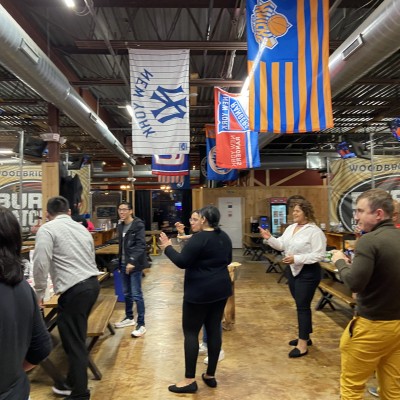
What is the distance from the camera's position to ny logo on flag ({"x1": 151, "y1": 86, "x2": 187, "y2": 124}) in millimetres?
4793

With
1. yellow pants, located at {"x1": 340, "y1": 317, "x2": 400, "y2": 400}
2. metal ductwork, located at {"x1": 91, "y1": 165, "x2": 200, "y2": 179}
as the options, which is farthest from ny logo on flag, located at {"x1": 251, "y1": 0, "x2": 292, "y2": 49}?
metal ductwork, located at {"x1": 91, "y1": 165, "x2": 200, "y2": 179}

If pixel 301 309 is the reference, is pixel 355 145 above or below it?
above

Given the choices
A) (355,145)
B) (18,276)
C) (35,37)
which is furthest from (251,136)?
(18,276)

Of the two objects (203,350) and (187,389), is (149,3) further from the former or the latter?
(187,389)

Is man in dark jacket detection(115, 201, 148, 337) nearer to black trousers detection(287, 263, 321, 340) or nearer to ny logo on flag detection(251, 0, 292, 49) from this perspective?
black trousers detection(287, 263, 321, 340)

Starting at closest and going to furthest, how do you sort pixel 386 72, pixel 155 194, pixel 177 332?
pixel 177 332, pixel 386 72, pixel 155 194

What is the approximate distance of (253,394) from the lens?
3.11m

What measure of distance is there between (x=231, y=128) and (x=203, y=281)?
13.4ft

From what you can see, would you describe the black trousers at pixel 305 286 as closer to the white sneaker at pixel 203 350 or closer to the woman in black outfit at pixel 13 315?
the white sneaker at pixel 203 350

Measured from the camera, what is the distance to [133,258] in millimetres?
4543

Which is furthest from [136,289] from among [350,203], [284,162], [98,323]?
[284,162]

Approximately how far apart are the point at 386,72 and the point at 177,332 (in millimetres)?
6811

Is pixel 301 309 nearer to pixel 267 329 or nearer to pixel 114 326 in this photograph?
pixel 267 329

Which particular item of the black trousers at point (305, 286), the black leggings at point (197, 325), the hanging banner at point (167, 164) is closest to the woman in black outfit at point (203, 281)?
the black leggings at point (197, 325)
